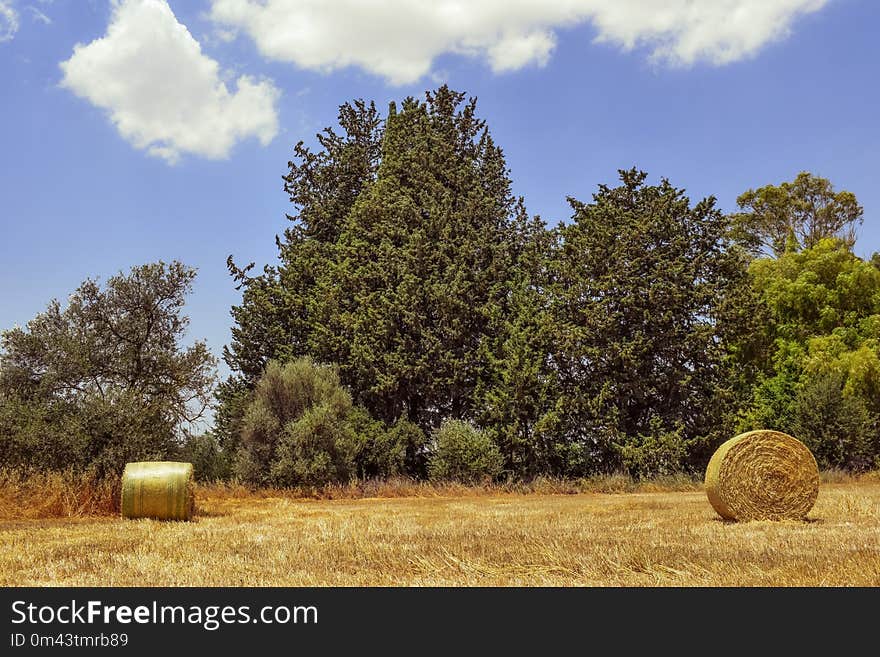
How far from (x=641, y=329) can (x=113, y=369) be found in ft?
61.7

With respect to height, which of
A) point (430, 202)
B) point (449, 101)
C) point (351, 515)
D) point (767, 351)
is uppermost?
point (449, 101)

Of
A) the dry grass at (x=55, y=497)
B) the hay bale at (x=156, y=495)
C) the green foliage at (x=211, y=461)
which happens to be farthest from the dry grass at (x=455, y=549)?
the green foliage at (x=211, y=461)

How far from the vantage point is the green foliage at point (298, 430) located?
87.9 feet

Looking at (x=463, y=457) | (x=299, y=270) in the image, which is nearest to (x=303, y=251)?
(x=299, y=270)

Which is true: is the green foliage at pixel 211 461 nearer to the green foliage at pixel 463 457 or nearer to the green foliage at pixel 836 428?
the green foliage at pixel 463 457

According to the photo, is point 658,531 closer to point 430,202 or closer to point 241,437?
point 241,437

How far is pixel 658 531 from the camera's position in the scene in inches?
489

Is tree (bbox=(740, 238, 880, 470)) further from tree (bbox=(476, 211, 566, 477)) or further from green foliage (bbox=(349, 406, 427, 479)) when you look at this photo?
green foliage (bbox=(349, 406, 427, 479))

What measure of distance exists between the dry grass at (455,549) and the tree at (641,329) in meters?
11.8

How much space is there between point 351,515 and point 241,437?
13.0 meters

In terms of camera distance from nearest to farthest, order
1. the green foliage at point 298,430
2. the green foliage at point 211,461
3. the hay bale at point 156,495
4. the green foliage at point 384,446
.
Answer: the hay bale at point 156,495 < the green foliage at point 298,430 < the green foliage at point 384,446 < the green foliage at point 211,461

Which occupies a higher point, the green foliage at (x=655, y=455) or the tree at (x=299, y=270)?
the tree at (x=299, y=270)

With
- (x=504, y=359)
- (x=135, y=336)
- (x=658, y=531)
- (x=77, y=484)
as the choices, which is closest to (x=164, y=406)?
(x=135, y=336)

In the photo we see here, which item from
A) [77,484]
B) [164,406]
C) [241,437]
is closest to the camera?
[77,484]
